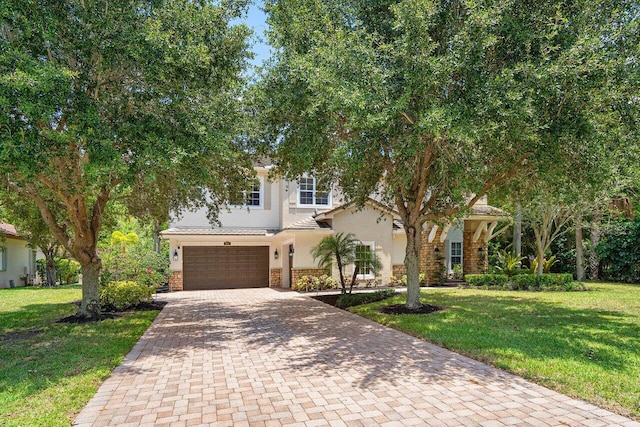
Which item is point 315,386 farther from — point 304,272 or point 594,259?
point 594,259

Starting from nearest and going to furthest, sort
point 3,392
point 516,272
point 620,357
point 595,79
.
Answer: point 3,392 < point 620,357 < point 595,79 < point 516,272

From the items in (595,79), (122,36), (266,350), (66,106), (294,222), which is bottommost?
(266,350)

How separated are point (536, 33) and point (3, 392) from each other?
1149 cm

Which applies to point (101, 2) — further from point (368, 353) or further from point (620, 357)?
point (620, 357)

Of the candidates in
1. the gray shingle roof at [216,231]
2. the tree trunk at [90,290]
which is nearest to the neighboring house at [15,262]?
the gray shingle roof at [216,231]

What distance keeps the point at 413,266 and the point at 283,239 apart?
9935mm

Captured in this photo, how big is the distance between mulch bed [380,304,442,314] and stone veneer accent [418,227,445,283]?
9.16 meters

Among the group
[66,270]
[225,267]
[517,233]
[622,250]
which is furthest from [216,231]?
[622,250]

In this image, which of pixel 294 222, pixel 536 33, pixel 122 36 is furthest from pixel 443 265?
pixel 122 36

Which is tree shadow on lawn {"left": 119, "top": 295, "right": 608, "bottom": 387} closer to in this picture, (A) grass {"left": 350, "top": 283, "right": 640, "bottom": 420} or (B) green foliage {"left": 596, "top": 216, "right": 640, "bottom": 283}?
(A) grass {"left": 350, "top": 283, "right": 640, "bottom": 420}

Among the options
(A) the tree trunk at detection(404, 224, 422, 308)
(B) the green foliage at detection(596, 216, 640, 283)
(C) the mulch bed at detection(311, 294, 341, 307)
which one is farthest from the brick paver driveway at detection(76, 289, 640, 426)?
(B) the green foliage at detection(596, 216, 640, 283)

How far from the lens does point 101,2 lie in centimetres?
812

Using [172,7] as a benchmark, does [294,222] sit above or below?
below

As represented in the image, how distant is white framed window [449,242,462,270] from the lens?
23344mm
